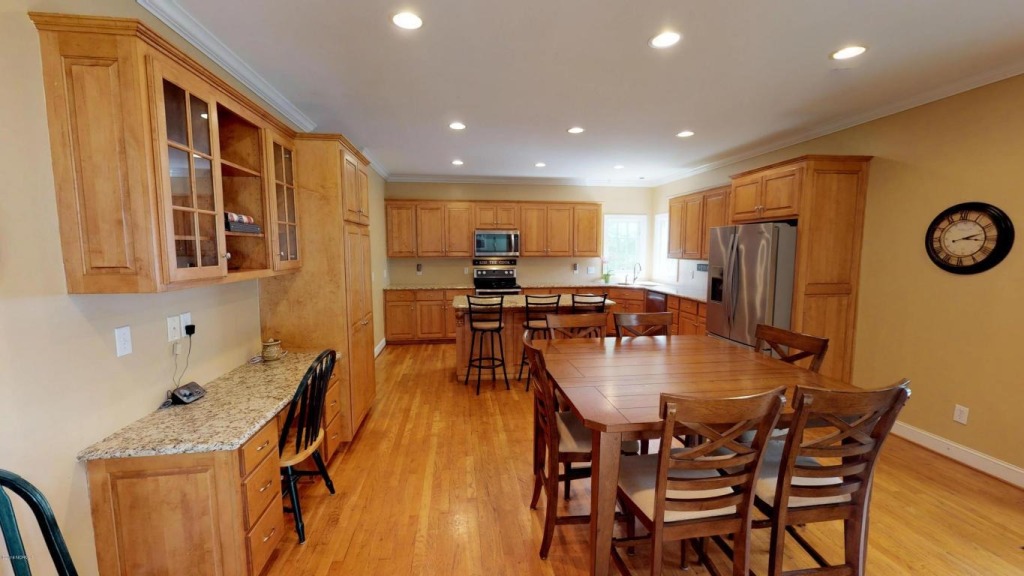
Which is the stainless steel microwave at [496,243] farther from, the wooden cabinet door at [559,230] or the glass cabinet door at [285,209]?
the glass cabinet door at [285,209]

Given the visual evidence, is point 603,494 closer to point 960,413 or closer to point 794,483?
point 794,483

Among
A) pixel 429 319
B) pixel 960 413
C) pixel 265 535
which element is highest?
pixel 429 319

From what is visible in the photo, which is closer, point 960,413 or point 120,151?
point 120,151

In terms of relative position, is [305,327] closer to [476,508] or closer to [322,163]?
[322,163]

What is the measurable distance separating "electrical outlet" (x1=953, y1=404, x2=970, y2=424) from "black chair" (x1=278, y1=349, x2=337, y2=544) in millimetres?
4276

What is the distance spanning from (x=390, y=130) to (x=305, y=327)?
6.71ft

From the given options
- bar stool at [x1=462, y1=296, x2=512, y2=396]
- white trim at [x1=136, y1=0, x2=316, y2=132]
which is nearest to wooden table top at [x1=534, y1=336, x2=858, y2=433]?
bar stool at [x1=462, y1=296, x2=512, y2=396]

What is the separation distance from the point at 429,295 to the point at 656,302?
3420 mm

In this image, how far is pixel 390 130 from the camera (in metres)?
3.84

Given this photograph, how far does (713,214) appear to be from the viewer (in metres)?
5.09

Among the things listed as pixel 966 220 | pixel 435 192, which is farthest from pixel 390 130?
pixel 966 220

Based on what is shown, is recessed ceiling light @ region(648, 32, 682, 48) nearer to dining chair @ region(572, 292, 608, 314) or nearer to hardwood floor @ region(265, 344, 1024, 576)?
dining chair @ region(572, 292, 608, 314)

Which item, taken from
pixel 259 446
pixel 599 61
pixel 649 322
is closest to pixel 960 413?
pixel 649 322

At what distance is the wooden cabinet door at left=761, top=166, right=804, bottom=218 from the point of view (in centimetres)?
348
